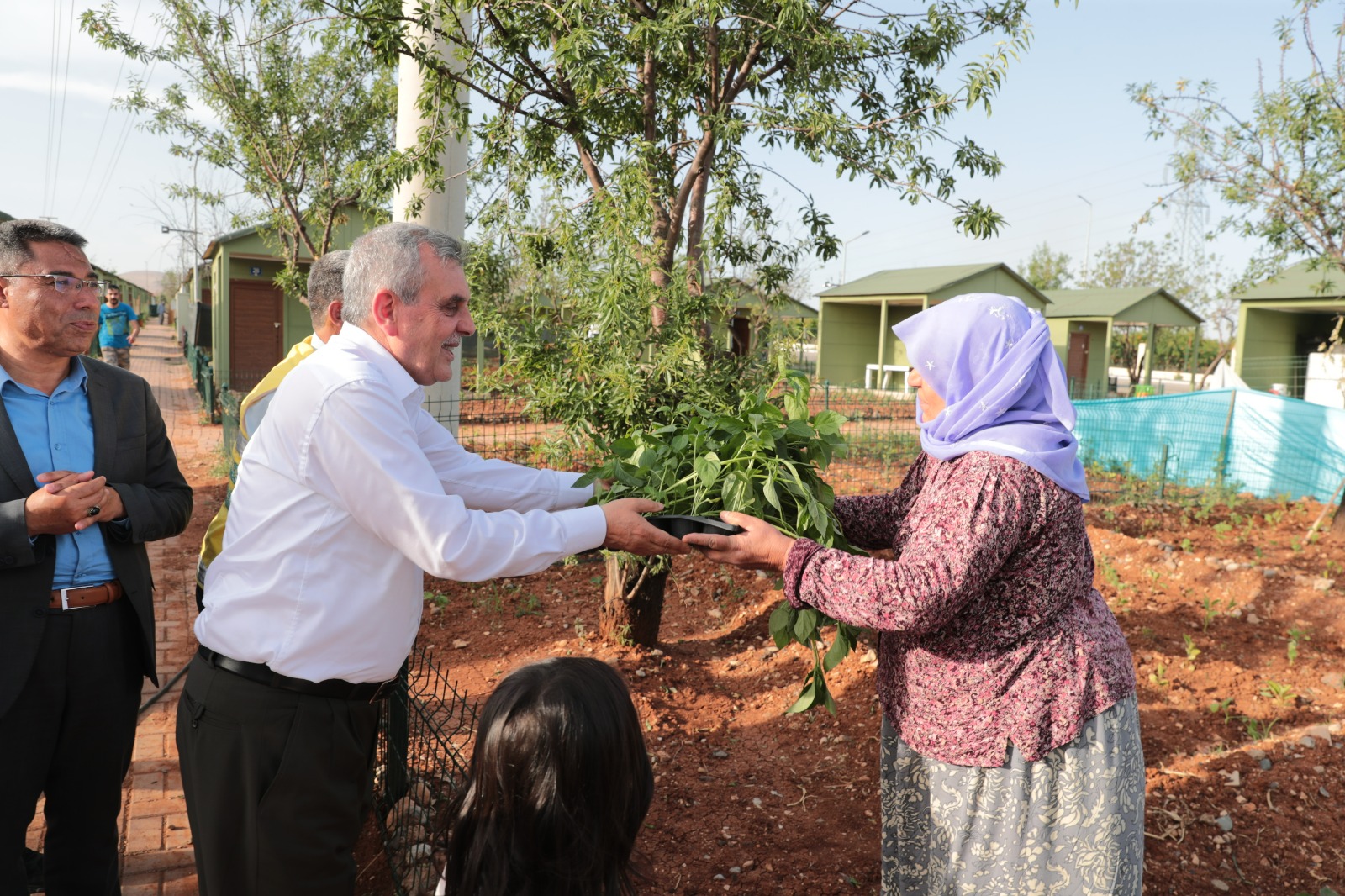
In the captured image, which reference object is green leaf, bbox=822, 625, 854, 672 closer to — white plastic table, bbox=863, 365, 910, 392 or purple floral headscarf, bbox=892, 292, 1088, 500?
purple floral headscarf, bbox=892, 292, 1088, 500

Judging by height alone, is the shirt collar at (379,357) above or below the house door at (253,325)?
below

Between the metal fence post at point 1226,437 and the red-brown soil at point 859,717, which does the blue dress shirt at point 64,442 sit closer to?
the red-brown soil at point 859,717

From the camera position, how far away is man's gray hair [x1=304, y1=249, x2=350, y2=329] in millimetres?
3389

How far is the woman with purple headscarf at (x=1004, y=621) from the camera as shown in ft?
6.44

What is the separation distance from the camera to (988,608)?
6.73 feet

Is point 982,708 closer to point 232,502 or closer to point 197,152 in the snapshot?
point 232,502

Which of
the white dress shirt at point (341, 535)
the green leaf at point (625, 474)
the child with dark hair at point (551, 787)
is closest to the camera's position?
the child with dark hair at point (551, 787)

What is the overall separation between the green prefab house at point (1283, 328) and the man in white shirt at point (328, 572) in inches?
929

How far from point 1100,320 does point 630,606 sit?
27.1m

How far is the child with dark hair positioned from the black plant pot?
0.76 meters

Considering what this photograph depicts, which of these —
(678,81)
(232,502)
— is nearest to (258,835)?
(232,502)

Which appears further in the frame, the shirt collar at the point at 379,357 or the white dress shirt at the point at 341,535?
the shirt collar at the point at 379,357

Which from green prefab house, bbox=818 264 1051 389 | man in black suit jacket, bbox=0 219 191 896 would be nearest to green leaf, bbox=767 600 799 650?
man in black suit jacket, bbox=0 219 191 896

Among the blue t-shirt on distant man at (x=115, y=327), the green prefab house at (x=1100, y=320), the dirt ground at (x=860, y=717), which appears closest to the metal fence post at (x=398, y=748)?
the dirt ground at (x=860, y=717)
